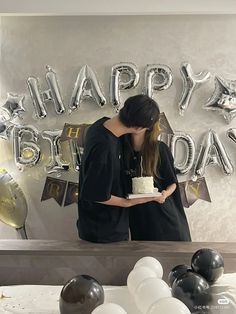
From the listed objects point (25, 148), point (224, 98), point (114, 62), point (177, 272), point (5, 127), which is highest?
point (114, 62)

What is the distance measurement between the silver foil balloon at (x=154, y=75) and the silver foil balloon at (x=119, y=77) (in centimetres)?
8

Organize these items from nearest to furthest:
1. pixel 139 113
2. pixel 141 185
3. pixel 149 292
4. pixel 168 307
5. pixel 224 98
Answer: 1. pixel 168 307
2. pixel 149 292
3. pixel 139 113
4. pixel 141 185
5. pixel 224 98

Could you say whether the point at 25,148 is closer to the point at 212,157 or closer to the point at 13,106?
the point at 13,106

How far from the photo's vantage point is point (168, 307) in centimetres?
138

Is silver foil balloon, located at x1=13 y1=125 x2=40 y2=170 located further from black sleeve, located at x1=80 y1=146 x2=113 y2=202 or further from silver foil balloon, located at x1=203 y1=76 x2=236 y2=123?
silver foil balloon, located at x1=203 y1=76 x2=236 y2=123

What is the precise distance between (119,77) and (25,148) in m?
0.87

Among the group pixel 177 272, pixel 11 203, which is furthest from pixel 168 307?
pixel 11 203

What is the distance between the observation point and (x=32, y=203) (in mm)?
3428

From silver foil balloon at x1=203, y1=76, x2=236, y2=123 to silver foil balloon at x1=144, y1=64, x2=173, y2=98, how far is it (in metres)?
0.33

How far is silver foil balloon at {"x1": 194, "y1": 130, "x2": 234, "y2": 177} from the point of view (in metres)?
3.25

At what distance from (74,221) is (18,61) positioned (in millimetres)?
1287

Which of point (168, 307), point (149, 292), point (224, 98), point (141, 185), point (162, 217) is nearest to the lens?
point (168, 307)

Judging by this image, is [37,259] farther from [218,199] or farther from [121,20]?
[121,20]

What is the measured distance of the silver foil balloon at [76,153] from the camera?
10.8ft
